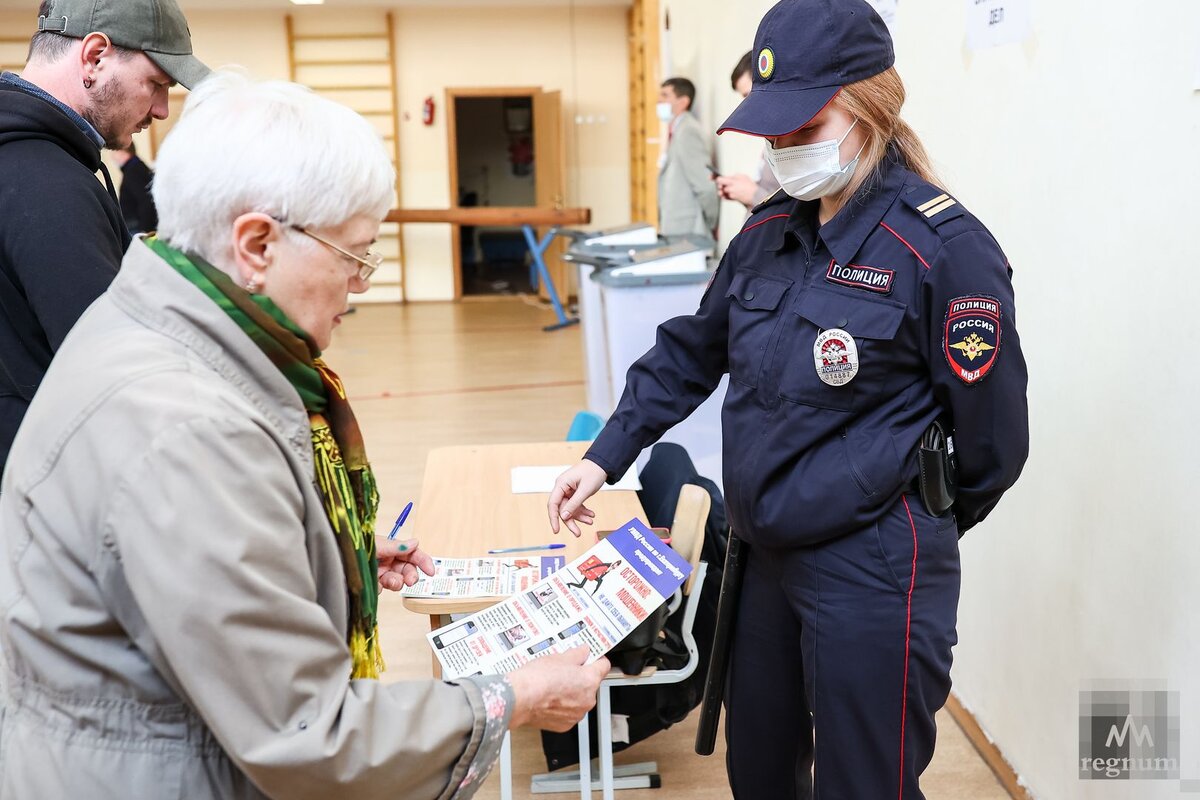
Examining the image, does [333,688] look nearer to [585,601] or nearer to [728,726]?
[585,601]

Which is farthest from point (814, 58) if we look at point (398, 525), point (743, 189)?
point (743, 189)

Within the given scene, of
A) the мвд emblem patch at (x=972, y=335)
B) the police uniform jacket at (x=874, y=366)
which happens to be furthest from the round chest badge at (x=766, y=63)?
the мвд emblem patch at (x=972, y=335)

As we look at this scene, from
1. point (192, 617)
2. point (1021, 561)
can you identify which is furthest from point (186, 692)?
point (1021, 561)

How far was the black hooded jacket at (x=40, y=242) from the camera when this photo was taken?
4.92 feet

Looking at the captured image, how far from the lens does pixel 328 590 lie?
954 millimetres

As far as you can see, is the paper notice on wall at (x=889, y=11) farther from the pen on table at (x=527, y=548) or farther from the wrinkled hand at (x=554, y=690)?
the wrinkled hand at (x=554, y=690)

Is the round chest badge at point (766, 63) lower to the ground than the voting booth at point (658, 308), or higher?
higher

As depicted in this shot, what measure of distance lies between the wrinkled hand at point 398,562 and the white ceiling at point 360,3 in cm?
937

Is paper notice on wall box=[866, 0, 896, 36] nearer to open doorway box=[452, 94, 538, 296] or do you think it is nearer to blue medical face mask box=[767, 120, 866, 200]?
blue medical face mask box=[767, 120, 866, 200]

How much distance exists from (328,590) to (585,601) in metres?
0.56

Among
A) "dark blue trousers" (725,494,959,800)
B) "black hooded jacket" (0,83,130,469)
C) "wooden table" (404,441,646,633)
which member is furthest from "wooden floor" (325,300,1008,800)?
"dark blue trousers" (725,494,959,800)

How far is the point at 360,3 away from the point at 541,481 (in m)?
8.74

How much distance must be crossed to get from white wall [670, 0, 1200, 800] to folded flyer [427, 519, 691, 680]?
815mm

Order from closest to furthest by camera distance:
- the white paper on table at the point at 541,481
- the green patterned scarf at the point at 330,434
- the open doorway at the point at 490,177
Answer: the green patterned scarf at the point at 330,434
the white paper on table at the point at 541,481
the open doorway at the point at 490,177
